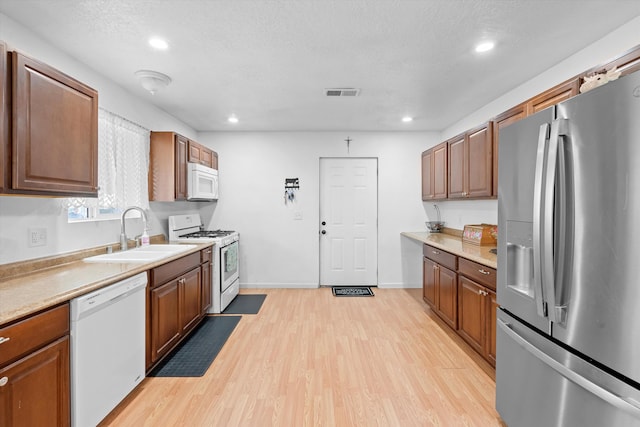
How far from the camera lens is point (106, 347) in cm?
179

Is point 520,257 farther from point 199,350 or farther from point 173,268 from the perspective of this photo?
point 199,350

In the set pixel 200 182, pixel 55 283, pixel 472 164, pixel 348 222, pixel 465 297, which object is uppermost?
pixel 472 164

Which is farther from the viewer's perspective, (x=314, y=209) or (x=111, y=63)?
(x=314, y=209)

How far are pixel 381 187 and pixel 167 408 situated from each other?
153 inches

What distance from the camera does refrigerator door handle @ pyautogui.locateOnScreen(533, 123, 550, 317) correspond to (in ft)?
4.34

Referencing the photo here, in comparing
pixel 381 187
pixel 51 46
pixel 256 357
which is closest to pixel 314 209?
pixel 381 187

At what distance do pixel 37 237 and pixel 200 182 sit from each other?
6.47 feet

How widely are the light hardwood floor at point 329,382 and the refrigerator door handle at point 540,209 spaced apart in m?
1.09

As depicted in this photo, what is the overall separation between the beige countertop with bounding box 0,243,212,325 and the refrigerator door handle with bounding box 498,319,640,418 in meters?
2.32

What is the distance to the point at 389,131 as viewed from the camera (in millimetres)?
4777

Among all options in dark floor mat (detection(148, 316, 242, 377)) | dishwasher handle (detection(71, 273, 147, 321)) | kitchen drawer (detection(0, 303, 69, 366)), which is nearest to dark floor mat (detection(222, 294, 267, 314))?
dark floor mat (detection(148, 316, 242, 377))

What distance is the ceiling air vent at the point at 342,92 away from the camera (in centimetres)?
303

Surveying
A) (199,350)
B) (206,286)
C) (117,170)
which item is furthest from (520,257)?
(117,170)

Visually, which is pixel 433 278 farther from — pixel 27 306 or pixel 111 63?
pixel 111 63
